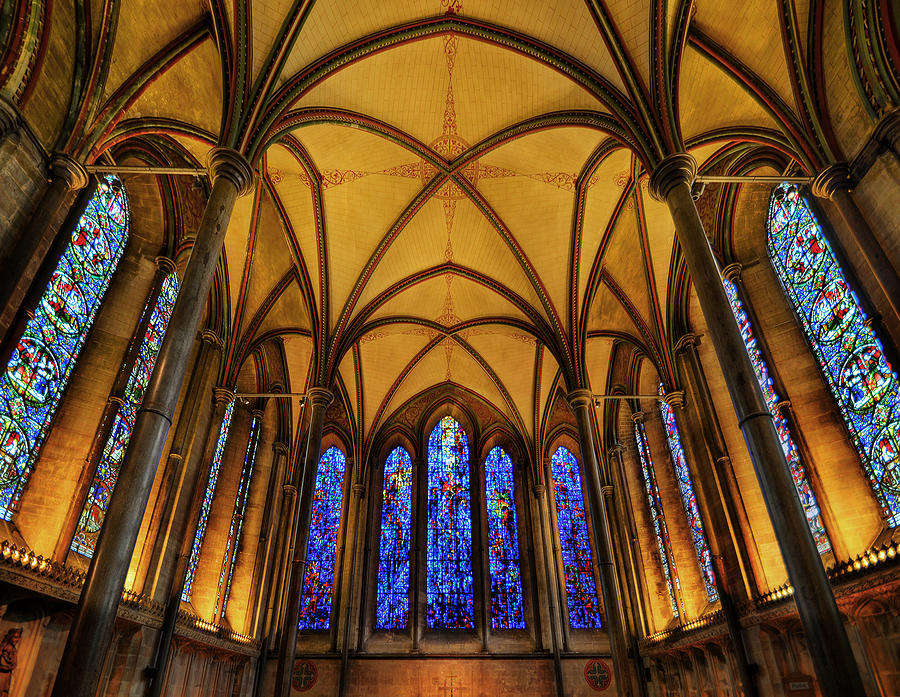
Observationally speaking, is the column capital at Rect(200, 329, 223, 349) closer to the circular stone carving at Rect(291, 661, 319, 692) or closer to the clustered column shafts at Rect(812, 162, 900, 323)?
the circular stone carving at Rect(291, 661, 319, 692)

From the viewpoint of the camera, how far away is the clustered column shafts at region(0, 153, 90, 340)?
24.4 ft

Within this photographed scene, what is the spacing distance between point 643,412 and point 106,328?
13920mm

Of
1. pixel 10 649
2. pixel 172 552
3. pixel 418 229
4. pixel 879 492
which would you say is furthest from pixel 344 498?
pixel 879 492

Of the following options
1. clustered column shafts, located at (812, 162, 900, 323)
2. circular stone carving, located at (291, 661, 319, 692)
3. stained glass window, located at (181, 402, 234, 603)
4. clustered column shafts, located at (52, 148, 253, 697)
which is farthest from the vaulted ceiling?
circular stone carving, located at (291, 661, 319, 692)

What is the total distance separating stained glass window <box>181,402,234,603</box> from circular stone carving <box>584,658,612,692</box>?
37.6 feet

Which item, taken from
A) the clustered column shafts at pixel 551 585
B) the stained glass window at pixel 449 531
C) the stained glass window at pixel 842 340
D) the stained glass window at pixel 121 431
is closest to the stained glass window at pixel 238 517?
the stained glass window at pixel 121 431

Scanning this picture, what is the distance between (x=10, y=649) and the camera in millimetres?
8070

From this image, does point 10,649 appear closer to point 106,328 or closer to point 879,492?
point 106,328

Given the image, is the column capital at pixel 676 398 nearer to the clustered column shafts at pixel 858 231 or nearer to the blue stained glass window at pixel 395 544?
the clustered column shafts at pixel 858 231

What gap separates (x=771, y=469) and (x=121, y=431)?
34.9 feet

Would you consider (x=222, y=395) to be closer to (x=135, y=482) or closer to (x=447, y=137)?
→ (x=447, y=137)

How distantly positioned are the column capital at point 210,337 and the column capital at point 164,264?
6.74 feet

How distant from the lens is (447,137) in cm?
1315

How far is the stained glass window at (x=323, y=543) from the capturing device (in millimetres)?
18484
